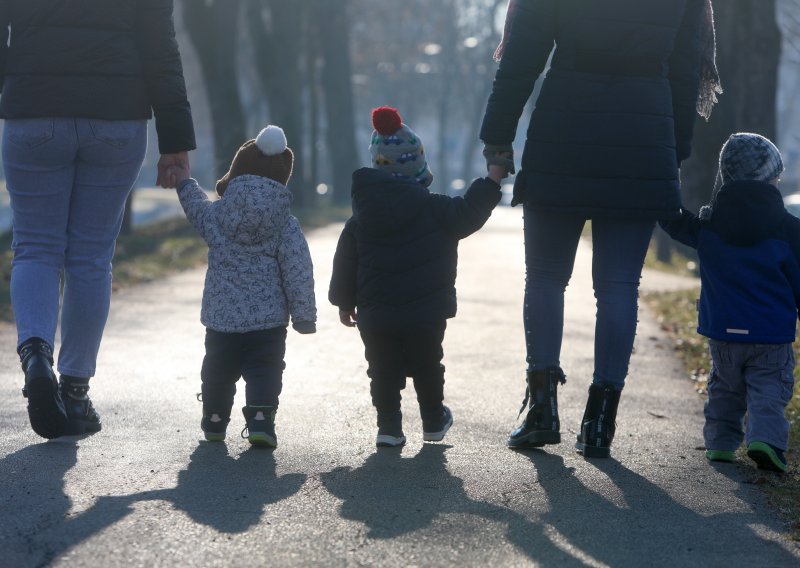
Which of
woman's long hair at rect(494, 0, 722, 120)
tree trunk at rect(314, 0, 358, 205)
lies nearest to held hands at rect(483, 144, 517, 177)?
woman's long hair at rect(494, 0, 722, 120)

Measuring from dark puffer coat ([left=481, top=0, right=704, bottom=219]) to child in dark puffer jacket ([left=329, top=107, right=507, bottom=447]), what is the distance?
0.72 ft

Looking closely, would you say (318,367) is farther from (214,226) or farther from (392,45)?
(392,45)

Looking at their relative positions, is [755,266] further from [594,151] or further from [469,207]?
[469,207]

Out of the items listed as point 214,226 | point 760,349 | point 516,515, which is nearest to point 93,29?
point 214,226

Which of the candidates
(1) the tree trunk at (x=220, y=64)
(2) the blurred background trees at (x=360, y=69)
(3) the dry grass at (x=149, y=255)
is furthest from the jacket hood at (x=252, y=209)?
(1) the tree trunk at (x=220, y=64)

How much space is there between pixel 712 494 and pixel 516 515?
2.68ft

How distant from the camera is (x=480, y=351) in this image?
8.61 meters

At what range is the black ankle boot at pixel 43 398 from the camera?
4.81 m

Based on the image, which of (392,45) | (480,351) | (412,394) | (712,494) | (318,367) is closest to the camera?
(712,494)

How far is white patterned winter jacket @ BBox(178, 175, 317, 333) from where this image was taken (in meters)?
5.16

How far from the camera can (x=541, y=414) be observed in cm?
517

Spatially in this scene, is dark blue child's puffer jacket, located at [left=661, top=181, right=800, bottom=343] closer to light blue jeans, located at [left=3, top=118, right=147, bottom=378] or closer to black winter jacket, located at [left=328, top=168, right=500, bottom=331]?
black winter jacket, located at [left=328, top=168, right=500, bottom=331]

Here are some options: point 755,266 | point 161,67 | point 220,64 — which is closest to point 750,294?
point 755,266

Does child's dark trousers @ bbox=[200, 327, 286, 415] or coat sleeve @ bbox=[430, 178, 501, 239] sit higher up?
coat sleeve @ bbox=[430, 178, 501, 239]
